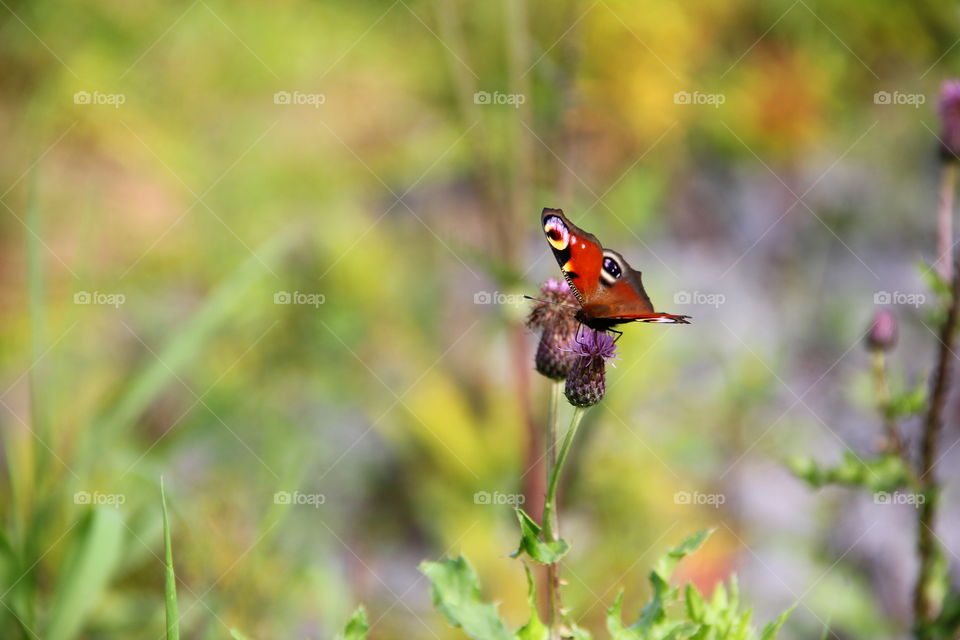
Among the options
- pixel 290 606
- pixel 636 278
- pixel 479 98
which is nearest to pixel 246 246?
pixel 479 98

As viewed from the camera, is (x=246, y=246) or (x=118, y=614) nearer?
(x=118, y=614)

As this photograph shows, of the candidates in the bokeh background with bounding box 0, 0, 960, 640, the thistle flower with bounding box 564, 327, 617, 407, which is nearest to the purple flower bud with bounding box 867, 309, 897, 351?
the bokeh background with bounding box 0, 0, 960, 640

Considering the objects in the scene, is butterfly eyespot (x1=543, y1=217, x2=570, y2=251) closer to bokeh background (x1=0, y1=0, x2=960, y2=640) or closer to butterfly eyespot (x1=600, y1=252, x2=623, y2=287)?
butterfly eyespot (x1=600, y1=252, x2=623, y2=287)

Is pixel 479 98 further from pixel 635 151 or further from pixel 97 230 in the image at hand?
pixel 97 230

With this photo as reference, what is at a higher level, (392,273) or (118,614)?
(392,273)

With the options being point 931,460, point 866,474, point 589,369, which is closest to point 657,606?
point 589,369
